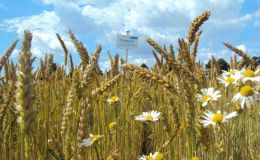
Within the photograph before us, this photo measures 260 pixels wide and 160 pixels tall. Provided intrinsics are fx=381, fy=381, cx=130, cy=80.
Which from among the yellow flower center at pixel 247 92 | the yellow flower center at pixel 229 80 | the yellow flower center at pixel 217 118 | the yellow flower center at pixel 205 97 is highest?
Result: the yellow flower center at pixel 229 80

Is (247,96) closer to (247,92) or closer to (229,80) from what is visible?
(247,92)

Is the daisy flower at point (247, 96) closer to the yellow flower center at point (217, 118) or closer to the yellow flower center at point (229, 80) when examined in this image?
the yellow flower center at point (217, 118)

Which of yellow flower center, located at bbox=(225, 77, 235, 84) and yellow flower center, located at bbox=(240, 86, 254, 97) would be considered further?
yellow flower center, located at bbox=(225, 77, 235, 84)

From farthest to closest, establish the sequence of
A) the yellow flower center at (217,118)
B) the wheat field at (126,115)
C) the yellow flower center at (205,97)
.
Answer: the yellow flower center at (205,97) → the yellow flower center at (217,118) → the wheat field at (126,115)

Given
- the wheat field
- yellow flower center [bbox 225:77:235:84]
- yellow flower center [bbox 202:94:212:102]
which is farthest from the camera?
yellow flower center [bbox 225:77:235:84]

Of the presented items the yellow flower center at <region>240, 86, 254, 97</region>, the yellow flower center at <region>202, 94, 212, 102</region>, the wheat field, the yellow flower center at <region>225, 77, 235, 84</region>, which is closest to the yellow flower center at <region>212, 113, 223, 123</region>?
the wheat field

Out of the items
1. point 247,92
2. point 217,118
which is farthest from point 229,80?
point 217,118

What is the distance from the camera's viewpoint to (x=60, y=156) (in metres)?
1.02

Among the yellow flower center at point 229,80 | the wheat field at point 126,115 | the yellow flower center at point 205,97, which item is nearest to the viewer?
the wheat field at point 126,115

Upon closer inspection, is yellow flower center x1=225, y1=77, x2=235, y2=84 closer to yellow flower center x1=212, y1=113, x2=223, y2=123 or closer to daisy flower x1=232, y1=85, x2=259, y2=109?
daisy flower x1=232, y1=85, x2=259, y2=109

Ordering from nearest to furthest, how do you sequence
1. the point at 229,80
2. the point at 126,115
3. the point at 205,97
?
the point at 205,97, the point at 229,80, the point at 126,115

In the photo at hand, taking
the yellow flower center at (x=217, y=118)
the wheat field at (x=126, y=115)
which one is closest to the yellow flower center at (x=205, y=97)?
the wheat field at (x=126, y=115)

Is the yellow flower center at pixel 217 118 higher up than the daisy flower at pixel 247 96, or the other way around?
the daisy flower at pixel 247 96

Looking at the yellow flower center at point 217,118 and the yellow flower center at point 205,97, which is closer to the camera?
the yellow flower center at point 217,118
